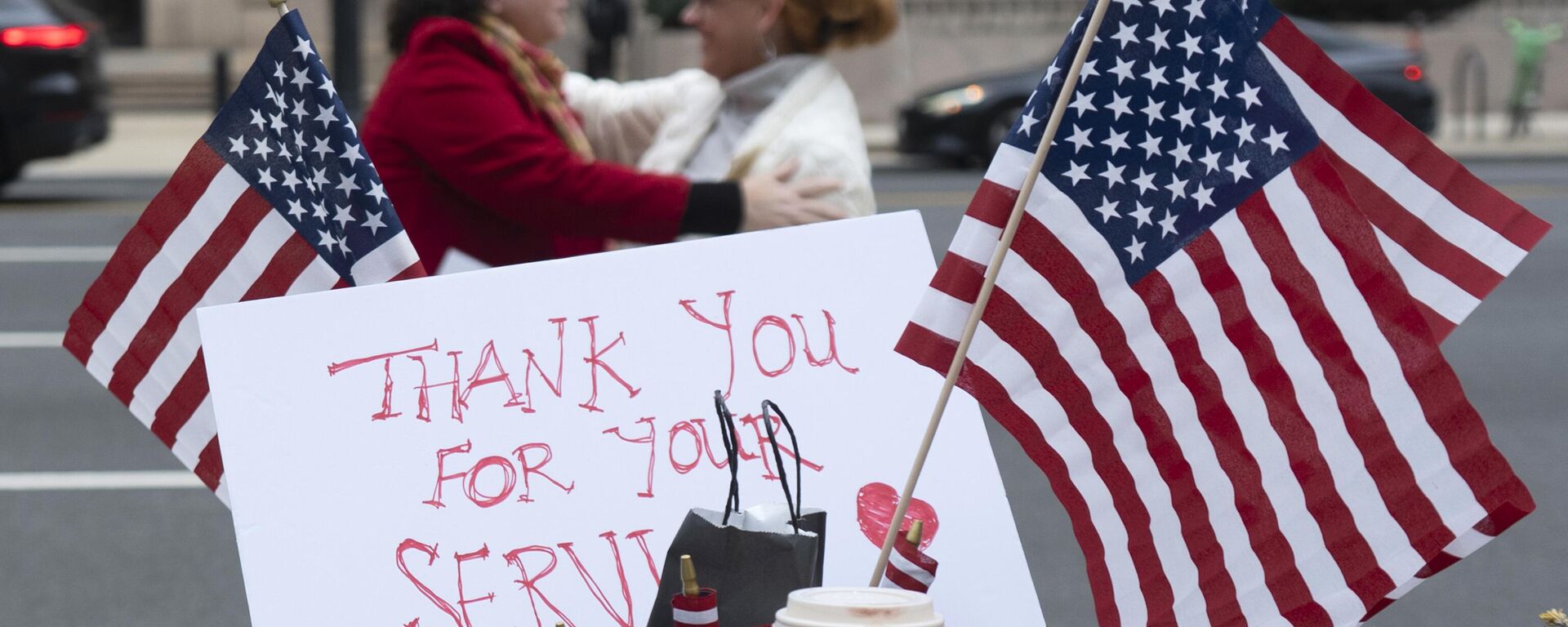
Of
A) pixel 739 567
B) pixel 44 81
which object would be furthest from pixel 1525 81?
pixel 739 567

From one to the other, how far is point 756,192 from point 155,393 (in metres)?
1.11

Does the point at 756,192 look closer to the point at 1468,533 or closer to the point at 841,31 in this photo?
the point at 841,31

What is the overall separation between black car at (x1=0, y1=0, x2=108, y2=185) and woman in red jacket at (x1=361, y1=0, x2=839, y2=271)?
1137cm

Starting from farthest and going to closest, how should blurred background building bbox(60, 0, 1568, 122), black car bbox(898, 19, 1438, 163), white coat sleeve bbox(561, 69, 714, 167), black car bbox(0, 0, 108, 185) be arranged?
blurred background building bbox(60, 0, 1568, 122) < black car bbox(898, 19, 1438, 163) < black car bbox(0, 0, 108, 185) < white coat sleeve bbox(561, 69, 714, 167)

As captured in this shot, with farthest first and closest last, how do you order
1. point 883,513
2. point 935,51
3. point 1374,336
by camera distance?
point 935,51, point 883,513, point 1374,336

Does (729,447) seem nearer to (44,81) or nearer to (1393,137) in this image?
(1393,137)

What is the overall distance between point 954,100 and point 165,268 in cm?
1618

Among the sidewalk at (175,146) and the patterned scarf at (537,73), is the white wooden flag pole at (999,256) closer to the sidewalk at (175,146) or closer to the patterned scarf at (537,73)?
the patterned scarf at (537,73)

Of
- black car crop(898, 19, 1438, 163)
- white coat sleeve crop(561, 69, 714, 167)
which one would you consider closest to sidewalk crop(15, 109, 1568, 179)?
black car crop(898, 19, 1438, 163)

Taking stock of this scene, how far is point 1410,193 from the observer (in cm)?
220

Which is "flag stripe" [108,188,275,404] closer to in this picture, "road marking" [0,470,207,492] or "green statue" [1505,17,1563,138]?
"road marking" [0,470,207,492]

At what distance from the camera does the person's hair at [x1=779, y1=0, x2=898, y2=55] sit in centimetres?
350

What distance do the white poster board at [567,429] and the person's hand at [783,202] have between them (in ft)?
2.19

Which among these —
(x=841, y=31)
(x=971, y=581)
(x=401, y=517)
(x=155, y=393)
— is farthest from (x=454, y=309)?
(x=841, y=31)
